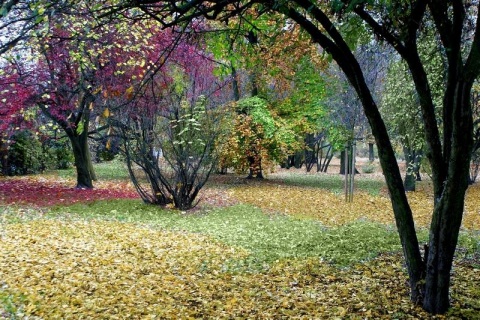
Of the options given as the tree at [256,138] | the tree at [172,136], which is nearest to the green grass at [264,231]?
the tree at [172,136]

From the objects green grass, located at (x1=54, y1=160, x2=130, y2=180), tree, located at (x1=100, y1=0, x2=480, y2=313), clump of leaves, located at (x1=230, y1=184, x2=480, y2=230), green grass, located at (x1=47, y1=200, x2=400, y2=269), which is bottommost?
green grass, located at (x1=47, y1=200, x2=400, y2=269)

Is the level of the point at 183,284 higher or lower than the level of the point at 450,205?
lower

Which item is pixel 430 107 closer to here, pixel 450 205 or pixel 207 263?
pixel 450 205

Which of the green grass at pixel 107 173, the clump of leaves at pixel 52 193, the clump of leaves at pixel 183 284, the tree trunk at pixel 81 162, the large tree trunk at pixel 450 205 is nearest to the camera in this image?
the large tree trunk at pixel 450 205

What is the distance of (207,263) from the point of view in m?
6.20

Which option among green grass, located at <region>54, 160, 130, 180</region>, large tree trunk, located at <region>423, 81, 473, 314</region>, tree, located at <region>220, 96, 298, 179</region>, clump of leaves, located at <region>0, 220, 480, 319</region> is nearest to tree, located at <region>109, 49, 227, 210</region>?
clump of leaves, located at <region>0, 220, 480, 319</region>

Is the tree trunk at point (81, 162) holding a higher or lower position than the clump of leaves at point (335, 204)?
higher

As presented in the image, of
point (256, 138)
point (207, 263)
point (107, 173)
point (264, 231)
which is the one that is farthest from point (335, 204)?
point (107, 173)

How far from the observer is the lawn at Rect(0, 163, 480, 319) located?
4.27 metres

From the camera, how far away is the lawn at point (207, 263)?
4266 millimetres

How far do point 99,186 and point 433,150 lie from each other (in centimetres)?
1365

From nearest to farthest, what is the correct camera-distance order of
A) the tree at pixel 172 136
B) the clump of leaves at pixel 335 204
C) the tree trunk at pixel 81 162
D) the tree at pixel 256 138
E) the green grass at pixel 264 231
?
the green grass at pixel 264 231 < the tree at pixel 172 136 < the clump of leaves at pixel 335 204 < the tree trunk at pixel 81 162 < the tree at pixel 256 138

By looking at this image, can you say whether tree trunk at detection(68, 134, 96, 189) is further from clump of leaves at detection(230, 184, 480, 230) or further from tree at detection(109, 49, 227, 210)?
clump of leaves at detection(230, 184, 480, 230)

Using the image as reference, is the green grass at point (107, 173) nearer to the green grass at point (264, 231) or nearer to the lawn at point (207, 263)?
the green grass at point (264, 231)
